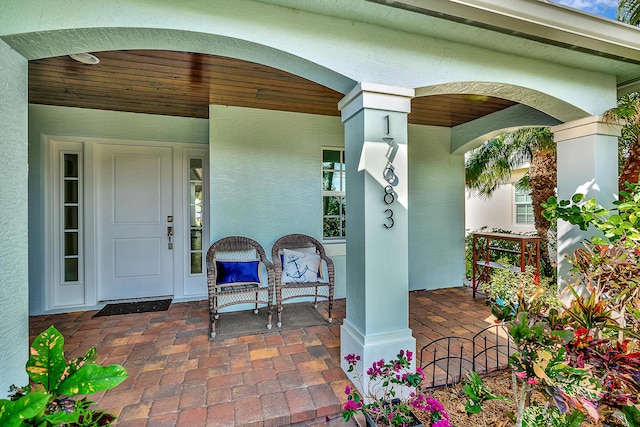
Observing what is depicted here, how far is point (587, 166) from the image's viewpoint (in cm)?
278

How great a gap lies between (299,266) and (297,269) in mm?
42

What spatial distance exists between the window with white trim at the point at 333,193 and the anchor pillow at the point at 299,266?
2.18 ft

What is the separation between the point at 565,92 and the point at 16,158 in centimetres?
404

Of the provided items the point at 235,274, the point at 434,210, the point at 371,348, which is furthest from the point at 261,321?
the point at 434,210

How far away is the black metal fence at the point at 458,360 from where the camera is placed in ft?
6.94

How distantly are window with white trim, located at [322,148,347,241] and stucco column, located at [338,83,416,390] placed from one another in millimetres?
1962

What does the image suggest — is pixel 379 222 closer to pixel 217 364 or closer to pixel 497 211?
pixel 217 364

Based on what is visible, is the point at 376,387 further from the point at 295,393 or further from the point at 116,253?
the point at 116,253

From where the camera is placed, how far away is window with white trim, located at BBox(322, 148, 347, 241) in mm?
4090

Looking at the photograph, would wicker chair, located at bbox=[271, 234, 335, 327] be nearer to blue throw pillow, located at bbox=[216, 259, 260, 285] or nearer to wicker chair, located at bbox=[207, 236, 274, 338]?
wicker chair, located at bbox=[207, 236, 274, 338]

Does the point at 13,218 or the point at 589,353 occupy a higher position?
the point at 13,218

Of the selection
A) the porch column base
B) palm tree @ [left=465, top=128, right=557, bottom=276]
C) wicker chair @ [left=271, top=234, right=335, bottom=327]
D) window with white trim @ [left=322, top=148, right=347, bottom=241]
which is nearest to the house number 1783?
the porch column base

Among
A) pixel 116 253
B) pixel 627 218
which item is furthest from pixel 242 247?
pixel 627 218

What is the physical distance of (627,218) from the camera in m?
2.08
